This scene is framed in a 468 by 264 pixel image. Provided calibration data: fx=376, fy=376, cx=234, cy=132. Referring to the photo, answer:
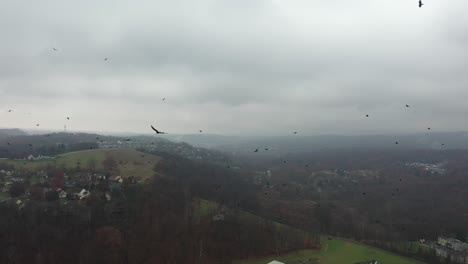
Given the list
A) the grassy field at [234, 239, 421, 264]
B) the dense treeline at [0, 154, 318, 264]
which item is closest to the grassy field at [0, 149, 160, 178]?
the dense treeline at [0, 154, 318, 264]

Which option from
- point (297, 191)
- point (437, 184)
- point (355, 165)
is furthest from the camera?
point (355, 165)

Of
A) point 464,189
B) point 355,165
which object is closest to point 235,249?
point 464,189

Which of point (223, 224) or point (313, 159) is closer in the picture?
point (223, 224)

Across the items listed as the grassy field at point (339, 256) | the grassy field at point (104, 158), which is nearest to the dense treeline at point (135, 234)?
the grassy field at point (339, 256)

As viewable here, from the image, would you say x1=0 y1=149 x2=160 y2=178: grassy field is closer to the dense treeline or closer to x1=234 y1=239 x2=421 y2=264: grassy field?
the dense treeline

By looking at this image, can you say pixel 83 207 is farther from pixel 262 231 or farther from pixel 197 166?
pixel 197 166

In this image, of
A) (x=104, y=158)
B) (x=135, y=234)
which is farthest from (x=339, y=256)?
(x=104, y=158)
